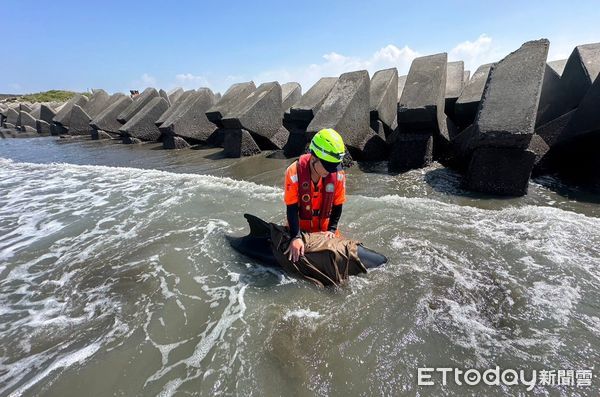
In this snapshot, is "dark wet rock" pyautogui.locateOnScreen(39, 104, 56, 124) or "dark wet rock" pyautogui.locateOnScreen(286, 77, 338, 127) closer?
"dark wet rock" pyautogui.locateOnScreen(286, 77, 338, 127)

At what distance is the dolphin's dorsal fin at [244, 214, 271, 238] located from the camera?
12.9ft

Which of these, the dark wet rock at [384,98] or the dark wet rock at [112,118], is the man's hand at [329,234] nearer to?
the dark wet rock at [384,98]

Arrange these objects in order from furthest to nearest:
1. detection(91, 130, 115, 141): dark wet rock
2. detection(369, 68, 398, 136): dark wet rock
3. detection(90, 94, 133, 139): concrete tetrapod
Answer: detection(90, 94, 133, 139): concrete tetrapod, detection(91, 130, 115, 141): dark wet rock, detection(369, 68, 398, 136): dark wet rock

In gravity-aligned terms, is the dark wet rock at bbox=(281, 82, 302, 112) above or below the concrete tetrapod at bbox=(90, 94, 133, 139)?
above

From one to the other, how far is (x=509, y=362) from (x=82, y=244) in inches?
206

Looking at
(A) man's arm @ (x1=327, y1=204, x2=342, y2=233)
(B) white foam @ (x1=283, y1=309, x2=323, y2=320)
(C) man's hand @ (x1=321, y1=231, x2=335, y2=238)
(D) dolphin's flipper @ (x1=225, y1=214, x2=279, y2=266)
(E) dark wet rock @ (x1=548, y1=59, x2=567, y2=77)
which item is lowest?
(B) white foam @ (x1=283, y1=309, x2=323, y2=320)

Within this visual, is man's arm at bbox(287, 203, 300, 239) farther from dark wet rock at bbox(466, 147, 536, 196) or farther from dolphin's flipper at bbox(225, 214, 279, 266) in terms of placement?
dark wet rock at bbox(466, 147, 536, 196)

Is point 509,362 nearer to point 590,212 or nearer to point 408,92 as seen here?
point 590,212

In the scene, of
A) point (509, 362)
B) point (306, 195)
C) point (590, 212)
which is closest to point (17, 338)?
point (306, 195)

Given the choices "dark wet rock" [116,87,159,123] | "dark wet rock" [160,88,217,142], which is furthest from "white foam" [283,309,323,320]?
"dark wet rock" [116,87,159,123]

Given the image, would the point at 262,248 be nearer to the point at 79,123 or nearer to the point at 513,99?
the point at 513,99

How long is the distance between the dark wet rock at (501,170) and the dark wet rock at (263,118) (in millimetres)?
6135

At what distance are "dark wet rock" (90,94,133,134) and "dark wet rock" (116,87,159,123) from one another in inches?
18.7

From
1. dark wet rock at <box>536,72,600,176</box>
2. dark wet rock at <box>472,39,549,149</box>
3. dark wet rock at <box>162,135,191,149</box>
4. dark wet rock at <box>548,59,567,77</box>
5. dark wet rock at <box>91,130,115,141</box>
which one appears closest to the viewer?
dark wet rock at <box>472,39,549,149</box>
